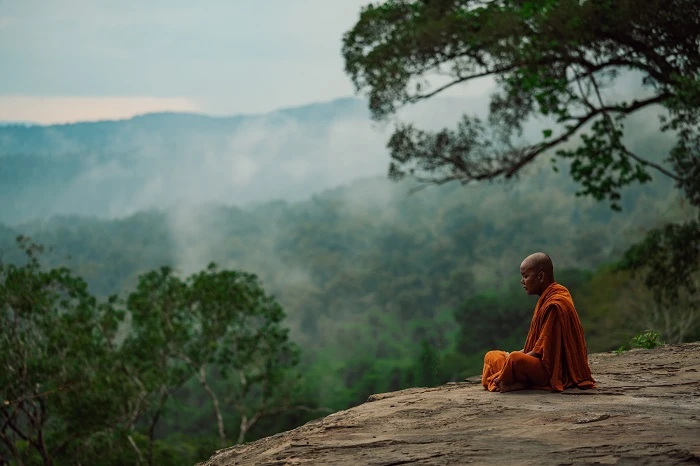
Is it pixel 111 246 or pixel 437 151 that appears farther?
pixel 111 246

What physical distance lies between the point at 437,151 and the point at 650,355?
964 cm

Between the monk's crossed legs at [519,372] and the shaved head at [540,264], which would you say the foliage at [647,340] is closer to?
the shaved head at [540,264]

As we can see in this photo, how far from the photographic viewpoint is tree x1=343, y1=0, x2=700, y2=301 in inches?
588

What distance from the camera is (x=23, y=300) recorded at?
70.7ft

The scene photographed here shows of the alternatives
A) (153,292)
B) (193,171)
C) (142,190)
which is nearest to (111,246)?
(142,190)

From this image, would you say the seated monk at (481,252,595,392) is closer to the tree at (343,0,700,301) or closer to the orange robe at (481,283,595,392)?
the orange robe at (481,283,595,392)

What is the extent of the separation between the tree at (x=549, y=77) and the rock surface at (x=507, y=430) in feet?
26.5

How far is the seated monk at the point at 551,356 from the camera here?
717 centimetres

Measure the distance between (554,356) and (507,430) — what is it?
4.84 feet

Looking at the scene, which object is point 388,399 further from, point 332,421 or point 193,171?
point 193,171

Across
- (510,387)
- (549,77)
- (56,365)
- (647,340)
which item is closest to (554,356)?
(510,387)

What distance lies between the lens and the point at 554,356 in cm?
718

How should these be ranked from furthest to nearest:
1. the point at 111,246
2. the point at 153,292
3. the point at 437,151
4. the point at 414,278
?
1. the point at 111,246
2. the point at 414,278
3. the point at 153,292
4. the point at 437,151

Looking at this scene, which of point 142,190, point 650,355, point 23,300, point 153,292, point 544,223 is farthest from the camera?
point 142,190
